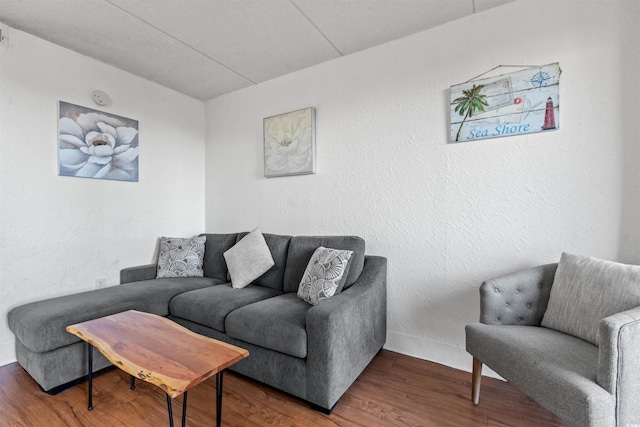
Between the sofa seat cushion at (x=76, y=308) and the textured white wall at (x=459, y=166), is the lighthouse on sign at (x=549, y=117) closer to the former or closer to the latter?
the textured white wall at (x=459, y=166)

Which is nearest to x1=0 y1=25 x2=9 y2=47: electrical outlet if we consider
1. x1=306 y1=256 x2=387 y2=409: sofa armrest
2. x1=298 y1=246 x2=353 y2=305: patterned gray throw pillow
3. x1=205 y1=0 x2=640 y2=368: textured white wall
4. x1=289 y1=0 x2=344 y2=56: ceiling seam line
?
x1=205 y1=0 x2=640 y2=368: textured white wall

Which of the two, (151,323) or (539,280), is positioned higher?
(539,280)

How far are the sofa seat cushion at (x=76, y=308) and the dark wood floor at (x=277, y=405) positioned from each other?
12.6 inches

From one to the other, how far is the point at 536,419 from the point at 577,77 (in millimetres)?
1975

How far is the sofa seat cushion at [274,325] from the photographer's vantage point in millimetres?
1601

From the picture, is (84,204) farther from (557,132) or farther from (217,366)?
(557,132)

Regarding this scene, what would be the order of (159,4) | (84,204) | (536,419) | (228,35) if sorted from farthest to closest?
(84,204) → (228,35) → (159,4) → (536,419)

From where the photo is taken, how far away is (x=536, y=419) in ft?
→ 4.97

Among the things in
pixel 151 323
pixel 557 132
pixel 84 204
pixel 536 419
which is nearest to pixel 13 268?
pixel 84 204

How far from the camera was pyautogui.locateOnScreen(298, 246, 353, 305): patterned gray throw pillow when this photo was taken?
1.90 meters

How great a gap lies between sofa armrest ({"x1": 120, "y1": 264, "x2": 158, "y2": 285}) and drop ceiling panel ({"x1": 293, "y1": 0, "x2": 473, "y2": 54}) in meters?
2.64

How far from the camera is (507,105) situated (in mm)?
1880

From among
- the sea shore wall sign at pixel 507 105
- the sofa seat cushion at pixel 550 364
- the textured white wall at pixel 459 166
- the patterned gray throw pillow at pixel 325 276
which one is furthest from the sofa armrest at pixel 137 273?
the sea shore wall sign at pixel 507 105

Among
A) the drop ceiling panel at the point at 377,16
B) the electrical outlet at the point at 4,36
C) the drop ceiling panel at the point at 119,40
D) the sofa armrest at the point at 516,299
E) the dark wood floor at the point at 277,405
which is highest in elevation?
the drop ceiling panel at the point at 377,16
